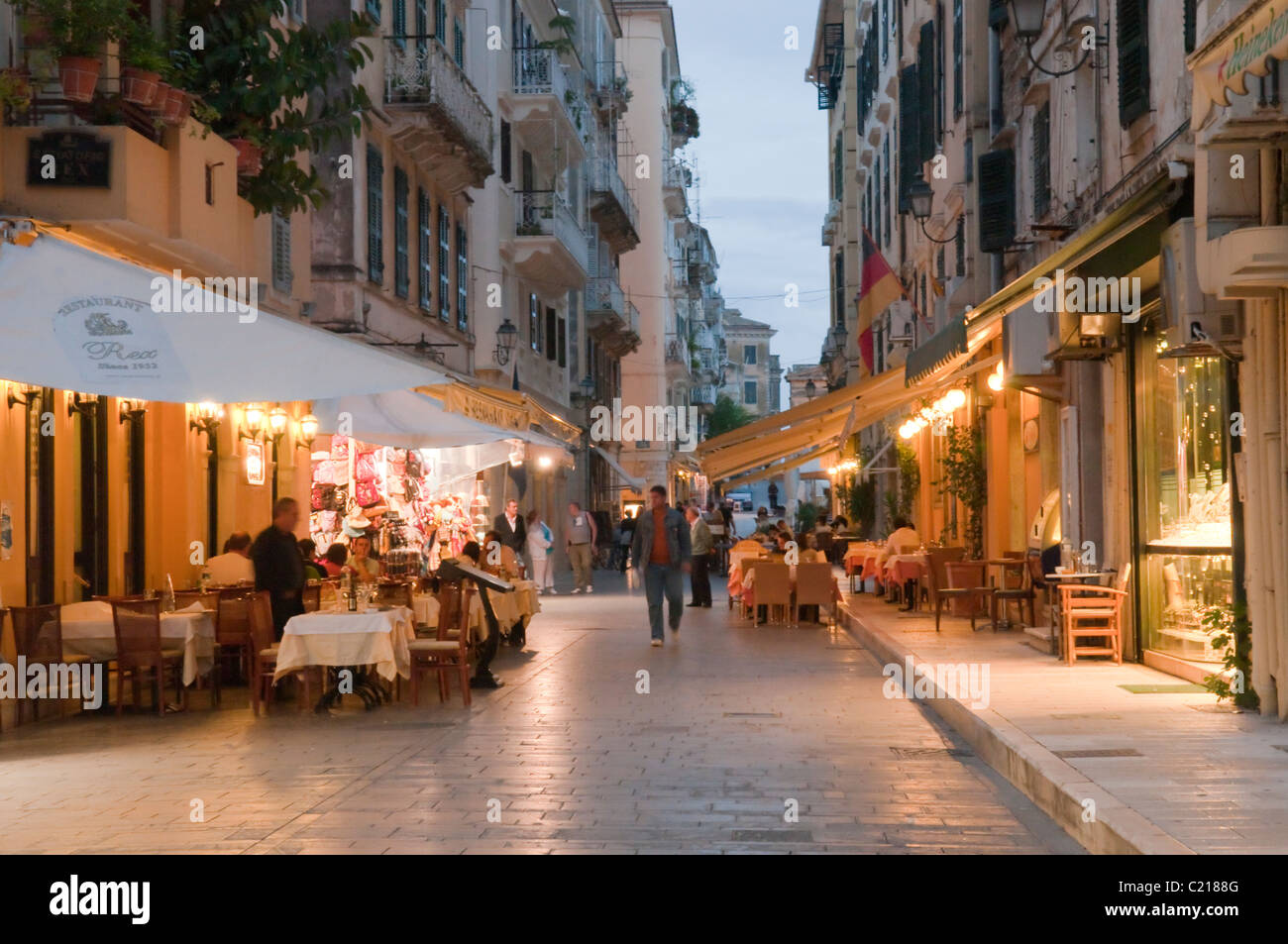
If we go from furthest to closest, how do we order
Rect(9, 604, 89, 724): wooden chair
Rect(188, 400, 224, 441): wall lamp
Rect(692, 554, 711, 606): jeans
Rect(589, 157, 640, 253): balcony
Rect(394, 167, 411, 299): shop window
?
Rect(589, 157, 640, 253): balcony < Rect(692, 554, 711, 606): jeans < Rect(394, 167, 411, 299): shop window < Rect(188, 400, 224, 441): wall lamp < Rect(9, 604, 89, 724): wooden chair

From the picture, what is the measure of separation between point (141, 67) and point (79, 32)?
751mm

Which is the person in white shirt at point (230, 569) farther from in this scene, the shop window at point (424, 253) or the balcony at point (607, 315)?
the balcony at point (607, 315)

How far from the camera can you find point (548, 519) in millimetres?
42531

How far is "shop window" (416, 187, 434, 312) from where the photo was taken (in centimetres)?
2727

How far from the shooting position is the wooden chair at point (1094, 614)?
14.7 m

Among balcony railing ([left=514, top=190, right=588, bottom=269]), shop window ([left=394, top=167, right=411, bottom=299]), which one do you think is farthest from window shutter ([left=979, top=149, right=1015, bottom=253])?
balcony railing ([left=514, top=190, right=588, bottom=269])

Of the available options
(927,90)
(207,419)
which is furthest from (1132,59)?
(927,90)

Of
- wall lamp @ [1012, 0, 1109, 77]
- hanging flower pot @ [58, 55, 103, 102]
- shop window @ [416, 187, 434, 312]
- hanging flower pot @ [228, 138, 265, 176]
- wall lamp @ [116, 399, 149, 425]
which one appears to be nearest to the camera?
hanging flower pot @ [58, 55, 103, 102]

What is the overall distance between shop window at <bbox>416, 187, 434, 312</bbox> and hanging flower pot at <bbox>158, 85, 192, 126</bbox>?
13399 millimetres

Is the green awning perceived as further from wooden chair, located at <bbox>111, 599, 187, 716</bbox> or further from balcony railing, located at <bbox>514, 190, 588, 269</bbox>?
balcony railing, located at <bbox>514, 190, 588, 269</bbox>

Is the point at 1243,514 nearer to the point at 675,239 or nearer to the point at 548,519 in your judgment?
the point at 548,519

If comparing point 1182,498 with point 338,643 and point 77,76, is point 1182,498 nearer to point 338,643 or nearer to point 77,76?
point 338,643
